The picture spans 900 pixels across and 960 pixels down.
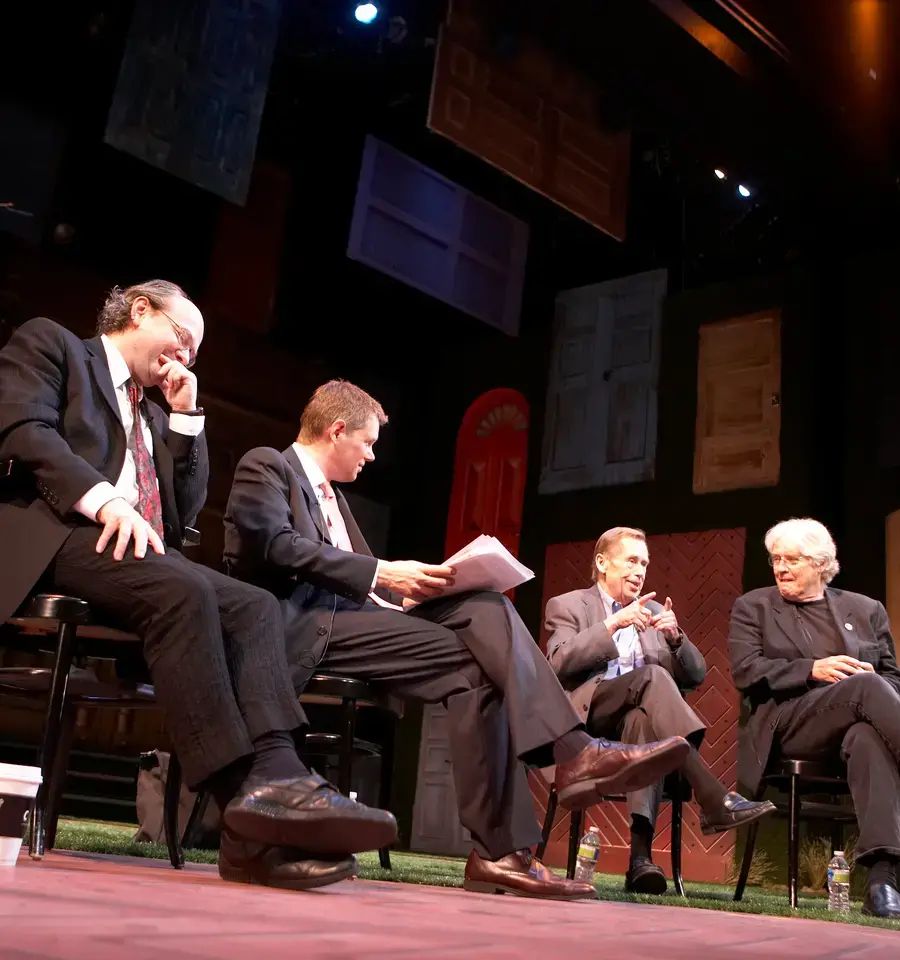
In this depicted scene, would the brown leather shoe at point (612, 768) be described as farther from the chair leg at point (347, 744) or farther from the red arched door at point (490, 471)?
the red arched door at point (490, 471)

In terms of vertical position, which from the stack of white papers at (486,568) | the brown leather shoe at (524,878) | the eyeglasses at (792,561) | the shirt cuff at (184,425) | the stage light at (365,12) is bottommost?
the brown leather shoe at (524,878)

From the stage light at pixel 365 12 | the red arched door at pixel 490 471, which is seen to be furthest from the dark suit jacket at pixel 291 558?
the red arched door at pixel 490 471

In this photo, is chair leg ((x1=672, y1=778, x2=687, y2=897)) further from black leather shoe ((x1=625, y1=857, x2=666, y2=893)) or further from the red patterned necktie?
the red patterned necktie

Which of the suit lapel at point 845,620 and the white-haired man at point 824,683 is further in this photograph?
the suit lapel at point 845,620

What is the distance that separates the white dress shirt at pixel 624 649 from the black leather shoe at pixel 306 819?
1.92 meters

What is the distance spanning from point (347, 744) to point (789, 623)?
5.11 feet

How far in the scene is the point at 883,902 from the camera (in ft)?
9.25

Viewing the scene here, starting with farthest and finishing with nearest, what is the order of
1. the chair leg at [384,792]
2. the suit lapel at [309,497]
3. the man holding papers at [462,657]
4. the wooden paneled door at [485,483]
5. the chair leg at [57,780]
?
the wooden paneled door at [485,483] < the chair leg at [384,792] < the suit lapel at [309,497] < the man holding papers at [462,657] < the chair leg at [57,780]

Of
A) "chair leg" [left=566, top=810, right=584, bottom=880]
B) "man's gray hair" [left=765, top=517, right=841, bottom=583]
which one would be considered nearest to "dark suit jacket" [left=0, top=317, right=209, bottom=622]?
"chair leg" [left=566, top=810, right=584, bottom=880]

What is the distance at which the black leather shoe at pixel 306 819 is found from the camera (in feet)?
5.68

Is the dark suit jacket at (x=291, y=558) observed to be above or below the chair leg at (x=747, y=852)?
above

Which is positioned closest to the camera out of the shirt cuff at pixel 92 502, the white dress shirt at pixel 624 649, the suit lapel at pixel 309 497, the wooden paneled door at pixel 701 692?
the shirt cuff at pixel 92 502

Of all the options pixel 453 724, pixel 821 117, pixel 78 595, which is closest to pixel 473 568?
pixel 453 724

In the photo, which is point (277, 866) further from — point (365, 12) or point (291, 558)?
point (365, 12)
